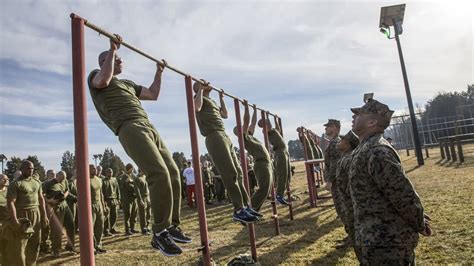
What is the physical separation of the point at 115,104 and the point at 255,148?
358 cm

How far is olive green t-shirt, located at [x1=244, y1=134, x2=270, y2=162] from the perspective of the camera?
20.9 feet

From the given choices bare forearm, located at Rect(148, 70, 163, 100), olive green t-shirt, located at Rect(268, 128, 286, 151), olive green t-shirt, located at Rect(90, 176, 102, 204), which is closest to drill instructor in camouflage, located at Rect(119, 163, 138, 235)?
olive green t-shirt, located at Rect(90, 176, 102, 204)

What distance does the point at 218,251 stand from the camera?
750 centimetres

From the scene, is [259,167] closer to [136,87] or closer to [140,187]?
[136,87]

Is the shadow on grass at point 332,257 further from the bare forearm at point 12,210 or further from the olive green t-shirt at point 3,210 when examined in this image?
the olive green t-shirt at point 3,210

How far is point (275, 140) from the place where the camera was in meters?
8.41

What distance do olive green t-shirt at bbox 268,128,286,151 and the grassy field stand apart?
2.05m

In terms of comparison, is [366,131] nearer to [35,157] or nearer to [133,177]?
[133,177]

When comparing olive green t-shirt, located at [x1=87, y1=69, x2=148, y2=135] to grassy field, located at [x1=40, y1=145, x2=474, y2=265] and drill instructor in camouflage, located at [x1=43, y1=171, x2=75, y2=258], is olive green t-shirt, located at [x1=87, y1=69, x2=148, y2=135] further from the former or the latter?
drill instructor in camouflage, located at [x1=43, y1=171, x2=75, y2=258]

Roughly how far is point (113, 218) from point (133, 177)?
→ 153cm

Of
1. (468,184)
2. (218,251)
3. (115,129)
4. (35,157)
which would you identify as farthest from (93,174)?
(35,157)

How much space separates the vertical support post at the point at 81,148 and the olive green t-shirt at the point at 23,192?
524 centimetres

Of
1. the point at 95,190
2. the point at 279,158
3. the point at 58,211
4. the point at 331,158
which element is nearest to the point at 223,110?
the point at 331,158

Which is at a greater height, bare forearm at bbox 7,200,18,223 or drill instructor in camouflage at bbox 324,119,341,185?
drill instructor in camouflage at bbox 324,119,341,185
